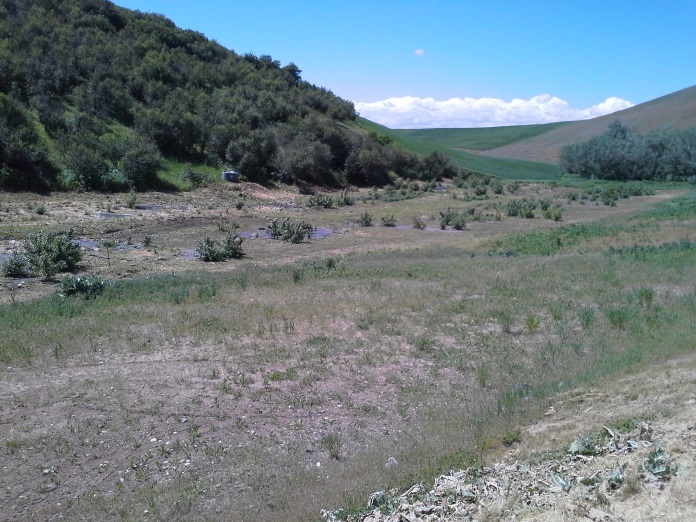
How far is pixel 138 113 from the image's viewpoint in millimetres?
47750

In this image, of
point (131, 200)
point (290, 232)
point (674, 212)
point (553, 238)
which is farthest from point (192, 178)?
point (674, 212)

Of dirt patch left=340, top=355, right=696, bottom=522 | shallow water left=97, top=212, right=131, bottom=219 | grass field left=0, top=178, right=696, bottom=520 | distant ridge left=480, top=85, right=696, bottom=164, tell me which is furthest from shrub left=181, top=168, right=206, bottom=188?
distant ridge left=480, top=85, right=696, bottom=164

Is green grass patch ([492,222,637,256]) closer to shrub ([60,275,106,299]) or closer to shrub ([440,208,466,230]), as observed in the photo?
shrub ([440,208,466,230])

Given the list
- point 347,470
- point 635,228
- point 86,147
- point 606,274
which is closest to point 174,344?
point 347,470

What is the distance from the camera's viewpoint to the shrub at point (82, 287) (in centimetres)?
1490

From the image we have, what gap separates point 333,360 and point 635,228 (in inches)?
864

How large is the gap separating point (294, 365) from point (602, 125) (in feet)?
397

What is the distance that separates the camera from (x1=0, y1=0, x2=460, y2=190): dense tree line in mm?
36719

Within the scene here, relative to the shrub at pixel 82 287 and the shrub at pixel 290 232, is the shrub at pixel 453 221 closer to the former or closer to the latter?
the shrub at pixel 290 232

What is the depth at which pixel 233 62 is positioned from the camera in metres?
74.6

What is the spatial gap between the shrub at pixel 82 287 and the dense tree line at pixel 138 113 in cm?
2058

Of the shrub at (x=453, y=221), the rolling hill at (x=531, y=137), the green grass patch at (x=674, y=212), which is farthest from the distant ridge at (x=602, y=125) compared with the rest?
the shrub at (x=453, y=221)

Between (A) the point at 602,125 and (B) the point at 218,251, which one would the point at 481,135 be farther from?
(B) the point at 218,251

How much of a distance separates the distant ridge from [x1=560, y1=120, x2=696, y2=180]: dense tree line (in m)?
21.4
